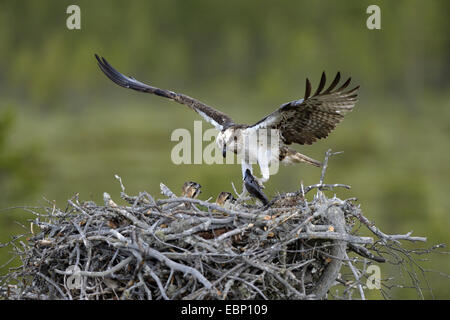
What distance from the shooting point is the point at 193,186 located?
16.0 ft

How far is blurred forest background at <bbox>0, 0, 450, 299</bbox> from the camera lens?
29625 millimetres

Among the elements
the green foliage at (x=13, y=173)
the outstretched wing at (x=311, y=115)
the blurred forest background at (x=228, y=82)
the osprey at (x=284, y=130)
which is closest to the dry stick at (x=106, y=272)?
the osprey at (x=284, y=130)

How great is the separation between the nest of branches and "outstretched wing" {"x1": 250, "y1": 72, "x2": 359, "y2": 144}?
77 centimetres

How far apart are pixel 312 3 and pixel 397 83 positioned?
386 inches

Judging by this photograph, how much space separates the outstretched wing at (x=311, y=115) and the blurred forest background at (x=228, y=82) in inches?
715

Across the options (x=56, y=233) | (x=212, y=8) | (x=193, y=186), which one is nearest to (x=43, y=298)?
(x=56, y=233)

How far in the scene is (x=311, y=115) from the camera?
525 cm

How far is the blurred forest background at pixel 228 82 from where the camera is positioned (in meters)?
29.6

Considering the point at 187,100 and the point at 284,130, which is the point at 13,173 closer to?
the point at 187,100

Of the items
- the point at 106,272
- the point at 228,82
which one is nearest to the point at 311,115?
the point at 106,272

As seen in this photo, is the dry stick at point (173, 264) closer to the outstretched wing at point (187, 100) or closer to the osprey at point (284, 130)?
the osprey at point (284, 130)

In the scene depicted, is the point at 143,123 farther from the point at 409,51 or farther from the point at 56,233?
the point at 56,233

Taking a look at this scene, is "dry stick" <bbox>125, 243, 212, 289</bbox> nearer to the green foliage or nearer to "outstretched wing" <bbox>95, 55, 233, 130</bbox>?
"outstretched wing" <bbox>95, 55, 233, 130</bbox>

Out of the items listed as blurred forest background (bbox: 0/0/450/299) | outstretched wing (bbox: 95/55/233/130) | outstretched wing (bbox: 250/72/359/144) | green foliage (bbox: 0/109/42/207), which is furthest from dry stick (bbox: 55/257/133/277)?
blurred forest background (bbox: 0/0/450/299)
